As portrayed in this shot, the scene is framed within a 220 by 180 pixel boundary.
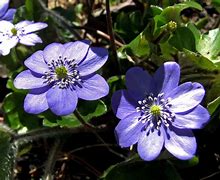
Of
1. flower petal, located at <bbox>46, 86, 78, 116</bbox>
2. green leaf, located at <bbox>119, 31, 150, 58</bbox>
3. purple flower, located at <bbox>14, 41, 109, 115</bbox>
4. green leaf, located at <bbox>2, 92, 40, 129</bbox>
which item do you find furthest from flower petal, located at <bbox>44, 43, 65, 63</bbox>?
green leaf, located at <bbox>2, 92, 40, 129</bbox>

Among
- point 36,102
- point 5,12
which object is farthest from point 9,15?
point 36,102

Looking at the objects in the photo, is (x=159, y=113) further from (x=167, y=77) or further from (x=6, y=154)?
(x=6, y=154)

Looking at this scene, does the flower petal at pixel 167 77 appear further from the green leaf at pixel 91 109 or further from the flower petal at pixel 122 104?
the green leaf at pixel 91 109

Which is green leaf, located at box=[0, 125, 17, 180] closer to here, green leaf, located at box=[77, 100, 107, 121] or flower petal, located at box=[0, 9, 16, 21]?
green leaf, located at box=[77, 100, 107, 121]

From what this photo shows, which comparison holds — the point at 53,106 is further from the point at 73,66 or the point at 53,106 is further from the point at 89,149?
the point at 89,149

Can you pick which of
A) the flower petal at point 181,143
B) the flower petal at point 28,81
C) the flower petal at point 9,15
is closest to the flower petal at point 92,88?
the flower petal at point 28,81

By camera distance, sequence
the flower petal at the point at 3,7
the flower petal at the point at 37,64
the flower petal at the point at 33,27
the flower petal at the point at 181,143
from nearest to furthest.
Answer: the flower petal at the point at 181,143 → the flower petal at the point at 37,64 → the flower petal at the point at 33,27 → the flower petal at the point at 3,7

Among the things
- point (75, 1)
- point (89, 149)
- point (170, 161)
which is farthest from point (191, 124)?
point (75, 1)

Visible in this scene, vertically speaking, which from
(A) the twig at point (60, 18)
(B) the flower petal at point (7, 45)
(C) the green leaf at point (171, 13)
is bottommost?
(A) the twig at point (60, 18)
